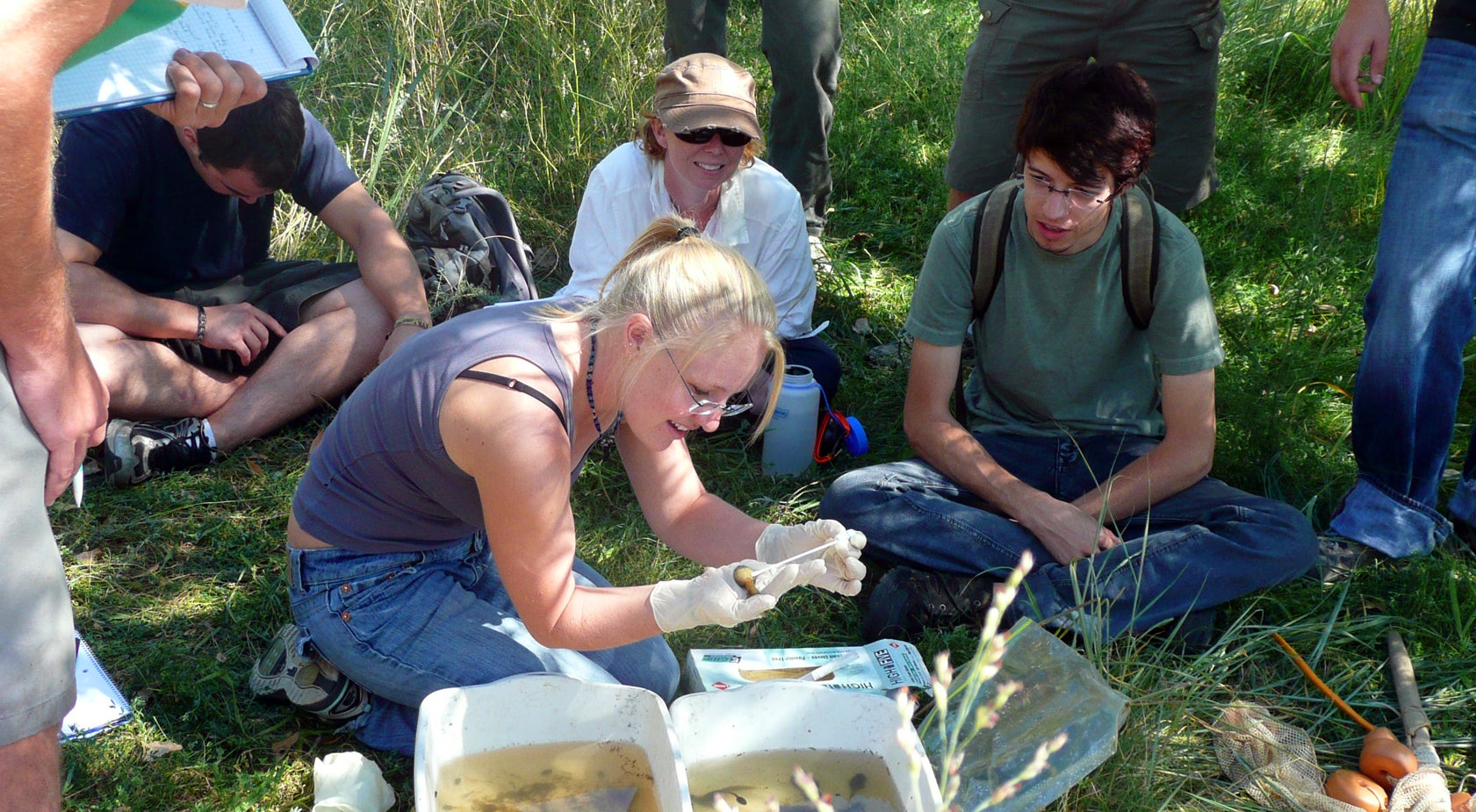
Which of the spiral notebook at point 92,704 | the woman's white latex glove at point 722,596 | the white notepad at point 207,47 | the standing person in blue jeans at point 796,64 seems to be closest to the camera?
the woman's white latex glove at point 722,596

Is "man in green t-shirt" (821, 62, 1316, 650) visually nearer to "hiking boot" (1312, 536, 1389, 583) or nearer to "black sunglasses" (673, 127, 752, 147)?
"hiking boot" (1312, 536, 1389, 583)

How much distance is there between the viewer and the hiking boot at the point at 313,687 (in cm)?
228

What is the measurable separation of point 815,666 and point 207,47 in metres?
1.92

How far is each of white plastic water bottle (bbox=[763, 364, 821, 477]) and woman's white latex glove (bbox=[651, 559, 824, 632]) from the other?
1320 mm

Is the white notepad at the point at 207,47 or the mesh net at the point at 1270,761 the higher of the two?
the white notepad at the point at 207,47

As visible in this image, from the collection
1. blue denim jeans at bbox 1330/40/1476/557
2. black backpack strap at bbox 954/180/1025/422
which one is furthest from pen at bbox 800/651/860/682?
blue denim jeans at bbox 1330/40/1476/557

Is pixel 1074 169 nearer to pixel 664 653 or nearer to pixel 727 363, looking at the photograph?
pixel 727 363

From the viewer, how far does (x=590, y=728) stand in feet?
6.36

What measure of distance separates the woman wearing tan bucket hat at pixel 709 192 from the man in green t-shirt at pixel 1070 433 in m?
0.64

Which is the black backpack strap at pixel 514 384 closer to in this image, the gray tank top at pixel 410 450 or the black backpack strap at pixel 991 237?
the gray tank top at pixel 410 450

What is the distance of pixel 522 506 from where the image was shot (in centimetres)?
186

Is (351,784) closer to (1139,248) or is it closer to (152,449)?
(152,449)

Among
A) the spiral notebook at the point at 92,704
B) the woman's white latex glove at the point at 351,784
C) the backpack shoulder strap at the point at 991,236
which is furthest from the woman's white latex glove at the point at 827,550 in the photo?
the spiral notebook at the point at 92,704

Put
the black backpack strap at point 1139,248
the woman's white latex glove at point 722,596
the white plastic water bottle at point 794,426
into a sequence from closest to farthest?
the woman's white latex glove at point 722,596
the black backpack strap at point 1139,248
the white plastic water bottle at point 794,426
